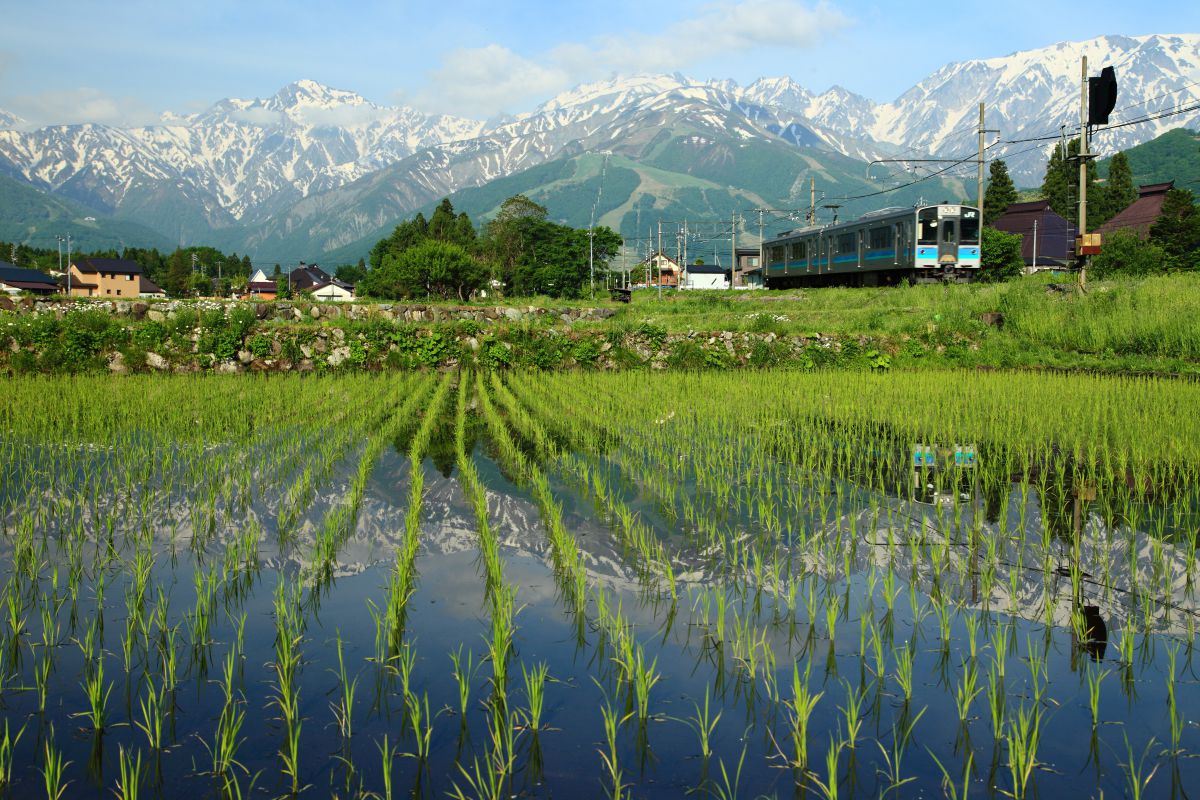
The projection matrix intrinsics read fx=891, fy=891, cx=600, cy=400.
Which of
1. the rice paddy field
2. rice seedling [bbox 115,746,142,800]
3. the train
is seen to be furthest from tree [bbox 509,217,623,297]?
rice seedling [bbox 115,746,142,800]

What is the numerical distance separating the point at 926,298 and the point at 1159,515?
1791 cm

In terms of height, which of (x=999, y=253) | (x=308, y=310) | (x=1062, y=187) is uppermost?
(x=1062, y=187)

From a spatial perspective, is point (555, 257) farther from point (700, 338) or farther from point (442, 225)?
point (700, 338)

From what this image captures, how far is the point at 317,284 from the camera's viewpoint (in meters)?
116

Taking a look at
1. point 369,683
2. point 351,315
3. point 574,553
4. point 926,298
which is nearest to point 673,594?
point 574,553

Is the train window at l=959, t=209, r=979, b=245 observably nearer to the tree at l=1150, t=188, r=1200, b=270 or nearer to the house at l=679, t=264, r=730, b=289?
the tree at l=1150, t=188, r=1200, b=270

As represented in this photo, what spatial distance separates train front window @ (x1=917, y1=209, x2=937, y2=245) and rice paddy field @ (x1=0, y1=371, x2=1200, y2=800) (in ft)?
61.4

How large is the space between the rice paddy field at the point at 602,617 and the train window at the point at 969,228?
19814mm

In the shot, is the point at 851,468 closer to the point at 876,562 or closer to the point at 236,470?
the point at 876,562

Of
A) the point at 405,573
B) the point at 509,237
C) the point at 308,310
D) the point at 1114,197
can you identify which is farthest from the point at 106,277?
the point at 405,573

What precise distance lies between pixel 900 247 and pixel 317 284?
99.8m

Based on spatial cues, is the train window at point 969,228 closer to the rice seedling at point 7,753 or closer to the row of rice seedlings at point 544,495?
the row of rice seedlings at point 544,495

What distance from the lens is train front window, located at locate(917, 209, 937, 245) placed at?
26828 mm

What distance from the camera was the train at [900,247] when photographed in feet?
88.7
